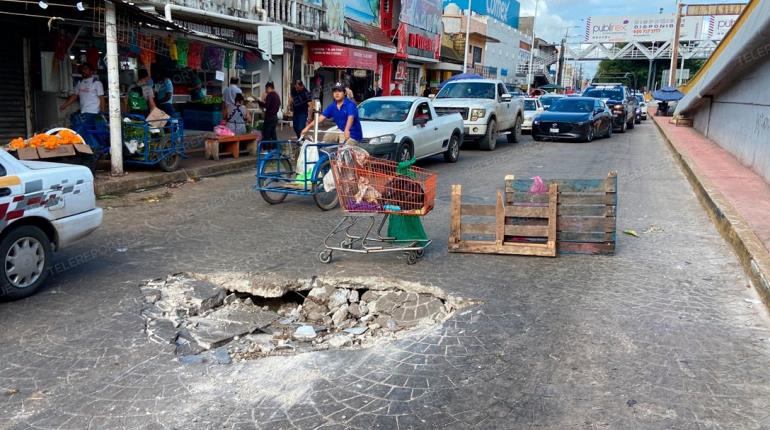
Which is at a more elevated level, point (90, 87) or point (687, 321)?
point (90, 87)

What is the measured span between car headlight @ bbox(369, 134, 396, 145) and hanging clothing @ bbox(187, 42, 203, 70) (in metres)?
5.88

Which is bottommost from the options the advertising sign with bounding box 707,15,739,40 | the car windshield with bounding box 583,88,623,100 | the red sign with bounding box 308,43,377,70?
the car windshield with bounding box 583,88,623,100

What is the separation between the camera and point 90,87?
1142 cm

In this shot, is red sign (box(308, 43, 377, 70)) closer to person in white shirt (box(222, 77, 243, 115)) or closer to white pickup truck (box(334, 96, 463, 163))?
person in white shirt (box(222, 77, 243, 115))

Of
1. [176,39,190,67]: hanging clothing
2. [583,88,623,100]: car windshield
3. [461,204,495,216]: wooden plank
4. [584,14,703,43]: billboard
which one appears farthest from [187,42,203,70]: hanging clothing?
[584,14,703,43]: billboard

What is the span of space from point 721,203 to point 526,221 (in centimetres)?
400

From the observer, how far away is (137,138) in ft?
37.5

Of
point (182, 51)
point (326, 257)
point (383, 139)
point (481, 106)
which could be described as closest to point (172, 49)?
point (182, 51)

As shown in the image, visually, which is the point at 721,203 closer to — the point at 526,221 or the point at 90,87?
the point at 526,221

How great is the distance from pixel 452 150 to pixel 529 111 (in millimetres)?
11042

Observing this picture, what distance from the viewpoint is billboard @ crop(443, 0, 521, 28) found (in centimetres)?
4859

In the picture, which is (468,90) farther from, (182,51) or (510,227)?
(510,227)

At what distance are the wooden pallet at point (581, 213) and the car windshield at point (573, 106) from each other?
52.4 feet

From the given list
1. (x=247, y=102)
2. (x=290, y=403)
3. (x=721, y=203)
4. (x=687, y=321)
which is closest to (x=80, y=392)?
(x=290, y=403)
